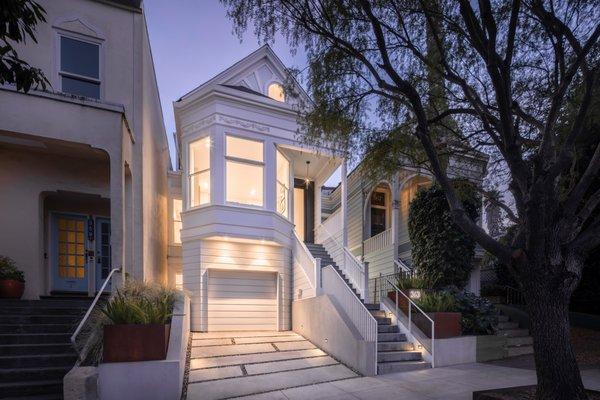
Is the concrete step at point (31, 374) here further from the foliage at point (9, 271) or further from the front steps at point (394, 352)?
the front steps at point (394, 352)

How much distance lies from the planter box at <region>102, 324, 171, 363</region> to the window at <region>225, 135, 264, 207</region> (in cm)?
628

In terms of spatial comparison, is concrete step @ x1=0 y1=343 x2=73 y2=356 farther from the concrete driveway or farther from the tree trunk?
the tree trunk

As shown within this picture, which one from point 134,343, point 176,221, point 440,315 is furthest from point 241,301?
point 134,343

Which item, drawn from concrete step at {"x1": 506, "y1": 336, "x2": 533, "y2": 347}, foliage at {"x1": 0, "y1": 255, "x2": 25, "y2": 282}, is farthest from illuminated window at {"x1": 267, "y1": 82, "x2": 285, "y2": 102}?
concrete step at {"x1": 506, "y1": 336, "x2": 533, "y2": 347}

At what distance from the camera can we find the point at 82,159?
984 centimetres

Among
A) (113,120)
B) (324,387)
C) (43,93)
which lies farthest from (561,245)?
(43,93)

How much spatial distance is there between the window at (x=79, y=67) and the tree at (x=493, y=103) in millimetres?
5163

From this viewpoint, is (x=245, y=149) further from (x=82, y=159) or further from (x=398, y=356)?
(x=398, y=356)

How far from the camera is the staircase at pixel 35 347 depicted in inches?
225

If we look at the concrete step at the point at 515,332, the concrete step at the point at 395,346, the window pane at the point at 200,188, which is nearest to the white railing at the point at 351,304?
the concrete step at the point at 395,346

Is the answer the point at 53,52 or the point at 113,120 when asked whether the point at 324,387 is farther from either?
the point at 53,52

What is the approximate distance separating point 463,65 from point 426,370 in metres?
5.89

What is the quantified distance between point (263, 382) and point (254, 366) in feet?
2.96

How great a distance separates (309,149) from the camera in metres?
13.0
